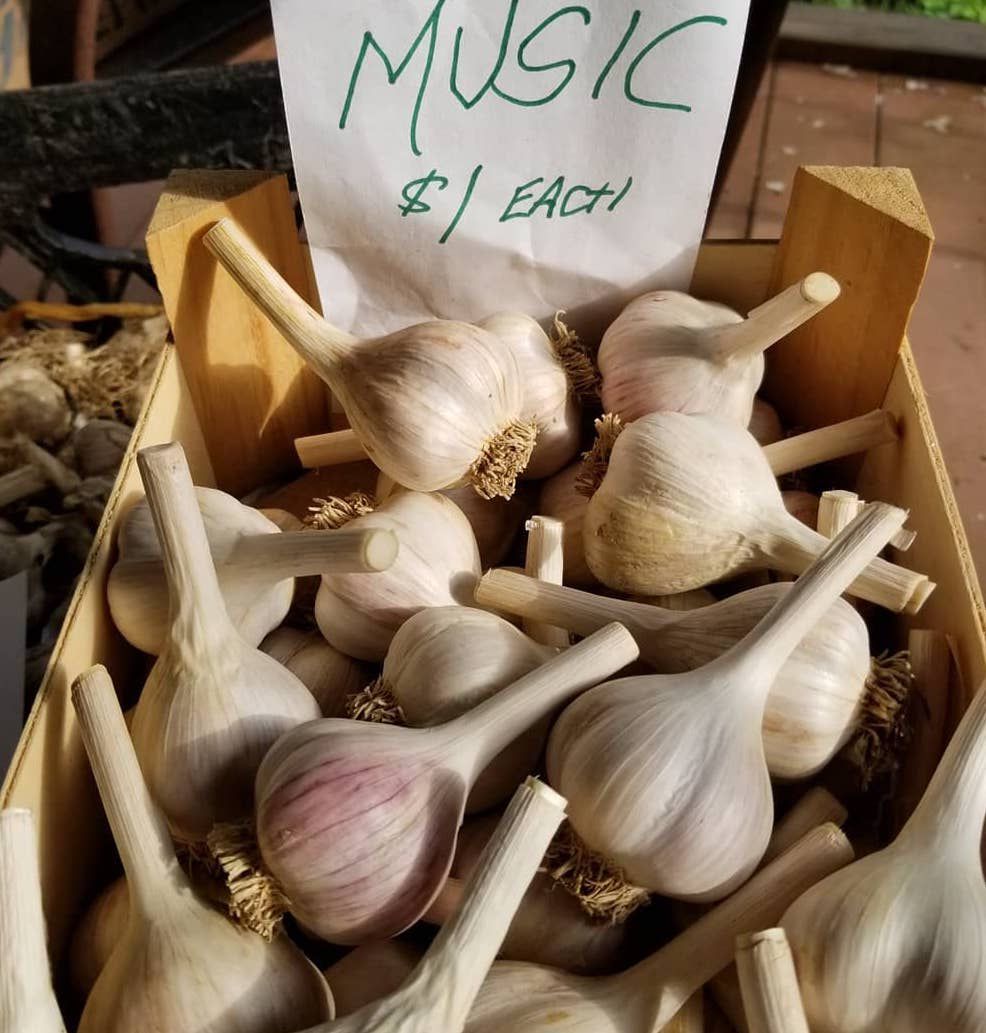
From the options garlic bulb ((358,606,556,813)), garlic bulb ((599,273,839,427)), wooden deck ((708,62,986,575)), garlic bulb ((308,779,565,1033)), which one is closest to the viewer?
garlic bulb ((308,779,565,1033))

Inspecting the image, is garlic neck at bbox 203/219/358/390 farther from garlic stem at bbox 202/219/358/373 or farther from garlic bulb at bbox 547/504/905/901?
garlic bulb at bbox 547/504/905/901

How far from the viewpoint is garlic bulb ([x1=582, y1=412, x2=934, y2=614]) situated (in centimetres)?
52

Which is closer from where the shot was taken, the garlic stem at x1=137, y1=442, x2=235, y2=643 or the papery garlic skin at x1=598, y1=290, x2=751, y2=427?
the garlic stem at x1=137, y1=442, x2=235, y2=643

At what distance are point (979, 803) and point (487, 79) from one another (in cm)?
47

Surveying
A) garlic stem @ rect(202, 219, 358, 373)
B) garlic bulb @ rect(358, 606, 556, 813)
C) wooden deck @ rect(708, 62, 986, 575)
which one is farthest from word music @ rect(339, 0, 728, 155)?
wooden deck @ rect(708, 62, 986, 575)

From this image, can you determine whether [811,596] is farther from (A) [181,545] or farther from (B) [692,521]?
(A) [181,545]

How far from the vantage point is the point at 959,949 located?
38 cm

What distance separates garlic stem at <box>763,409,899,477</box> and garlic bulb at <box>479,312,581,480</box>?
136 millimetres

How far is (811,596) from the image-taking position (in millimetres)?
455

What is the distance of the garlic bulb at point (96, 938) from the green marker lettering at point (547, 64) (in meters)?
0.50

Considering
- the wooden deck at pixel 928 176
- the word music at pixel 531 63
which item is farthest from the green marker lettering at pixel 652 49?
the wooden deck at pixel 928 176

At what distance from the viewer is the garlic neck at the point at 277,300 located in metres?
0.60

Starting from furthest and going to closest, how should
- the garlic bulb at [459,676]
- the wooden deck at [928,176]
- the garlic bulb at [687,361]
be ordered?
1. the wooden deck at [928,176]
2. the garlic bulb at [687,361]
3. the garlic bulb at [459,676]

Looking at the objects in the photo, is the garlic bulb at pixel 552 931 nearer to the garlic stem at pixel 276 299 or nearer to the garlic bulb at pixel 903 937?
the garlic bulb at pixel 903 937
